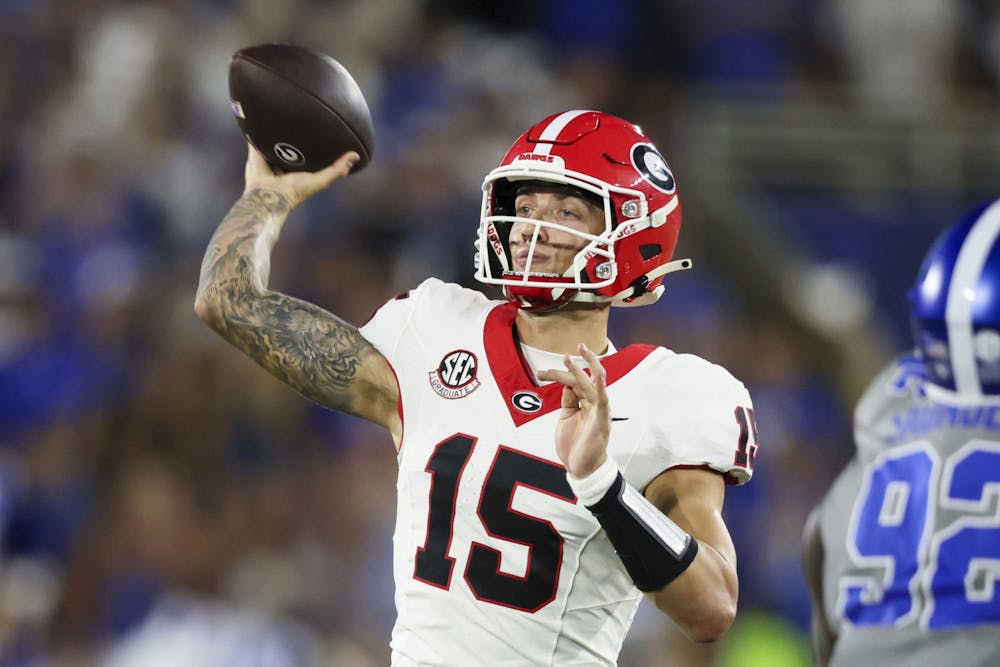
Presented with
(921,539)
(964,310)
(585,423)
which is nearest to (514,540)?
(585,423)

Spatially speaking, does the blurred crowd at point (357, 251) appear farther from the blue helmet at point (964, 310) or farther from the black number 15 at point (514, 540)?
the blue helmet at point (964, 310)

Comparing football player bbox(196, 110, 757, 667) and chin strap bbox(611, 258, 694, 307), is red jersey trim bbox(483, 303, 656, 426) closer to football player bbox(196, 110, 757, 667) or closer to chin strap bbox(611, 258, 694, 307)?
football player bbox(196, 110, 757, 667)

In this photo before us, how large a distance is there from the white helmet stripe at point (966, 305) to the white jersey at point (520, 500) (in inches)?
16.0

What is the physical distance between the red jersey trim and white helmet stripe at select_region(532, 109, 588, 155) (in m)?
0.36

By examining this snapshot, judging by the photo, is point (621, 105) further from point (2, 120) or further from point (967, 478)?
point (967, 478)

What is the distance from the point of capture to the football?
3.25 metres

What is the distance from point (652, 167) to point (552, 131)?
0.75 ft

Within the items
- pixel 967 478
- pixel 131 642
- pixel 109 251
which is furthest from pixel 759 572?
pixel 967 478

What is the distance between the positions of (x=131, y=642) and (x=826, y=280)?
4.18 metres

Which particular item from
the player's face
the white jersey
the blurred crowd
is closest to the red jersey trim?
the white jersey

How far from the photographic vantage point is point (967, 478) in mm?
2766

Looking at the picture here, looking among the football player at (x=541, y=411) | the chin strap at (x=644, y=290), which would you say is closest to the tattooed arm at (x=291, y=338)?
the football player at (x=541, y=411)

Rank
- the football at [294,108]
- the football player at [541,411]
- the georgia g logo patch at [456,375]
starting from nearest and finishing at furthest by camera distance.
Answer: the football player at [541,411] < the georgia g logo patch at [456,375] < the football at [294,108]

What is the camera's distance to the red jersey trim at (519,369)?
9.30ft
